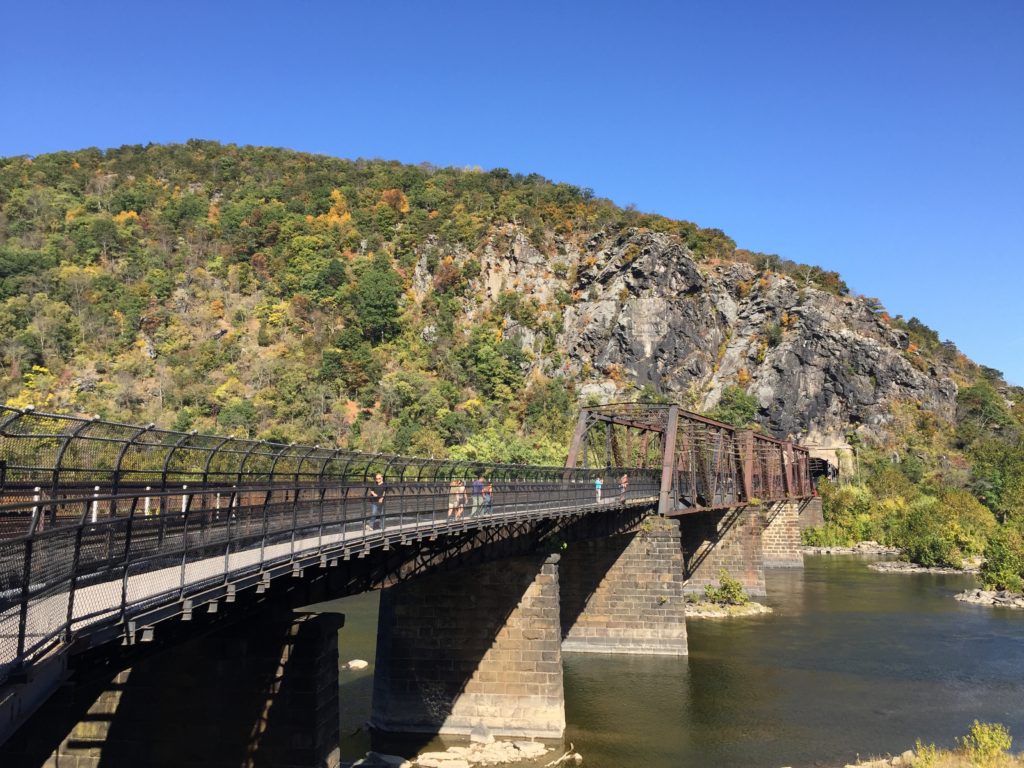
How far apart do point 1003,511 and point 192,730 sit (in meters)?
95.5

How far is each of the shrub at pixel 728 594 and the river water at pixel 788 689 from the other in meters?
2.28

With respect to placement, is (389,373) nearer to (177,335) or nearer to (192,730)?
(177,335)

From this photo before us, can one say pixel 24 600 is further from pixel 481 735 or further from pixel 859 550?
pixel 859 550

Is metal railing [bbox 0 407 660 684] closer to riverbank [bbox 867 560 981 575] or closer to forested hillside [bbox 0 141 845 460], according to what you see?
riverbank [bbox 867 560 981 575]

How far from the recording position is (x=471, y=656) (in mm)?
25891

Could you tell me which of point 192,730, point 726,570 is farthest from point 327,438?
point 192,730

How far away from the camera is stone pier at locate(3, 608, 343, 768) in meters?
15.6

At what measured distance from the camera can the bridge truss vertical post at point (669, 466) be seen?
41094mm

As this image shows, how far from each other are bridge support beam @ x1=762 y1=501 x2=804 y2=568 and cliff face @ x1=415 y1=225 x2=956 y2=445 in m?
35.4

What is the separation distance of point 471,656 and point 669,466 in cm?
1970

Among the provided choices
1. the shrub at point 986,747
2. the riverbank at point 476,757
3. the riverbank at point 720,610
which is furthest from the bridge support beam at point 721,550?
the shrub at point 986,747

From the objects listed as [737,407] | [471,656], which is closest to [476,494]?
[471,656]

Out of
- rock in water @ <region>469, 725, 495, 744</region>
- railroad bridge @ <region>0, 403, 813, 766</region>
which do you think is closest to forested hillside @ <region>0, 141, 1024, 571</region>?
railroad bridge @ <region>0, 403, 813, 766</region>

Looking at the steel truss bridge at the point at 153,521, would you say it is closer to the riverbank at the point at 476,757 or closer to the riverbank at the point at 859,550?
the riverbank at the point at 476,757
